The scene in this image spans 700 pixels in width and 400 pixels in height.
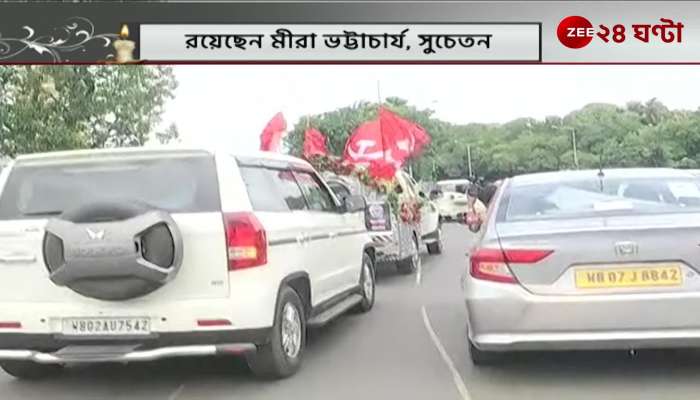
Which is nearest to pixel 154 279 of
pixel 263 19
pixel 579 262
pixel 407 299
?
pixel 579 262

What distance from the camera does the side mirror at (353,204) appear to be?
7965mm

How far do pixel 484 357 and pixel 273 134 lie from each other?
418 inches

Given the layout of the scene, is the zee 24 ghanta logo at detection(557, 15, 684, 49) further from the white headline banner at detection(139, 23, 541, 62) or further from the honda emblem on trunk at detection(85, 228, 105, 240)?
the honda emblem on trunk at detection(85, 228, 105, 240)

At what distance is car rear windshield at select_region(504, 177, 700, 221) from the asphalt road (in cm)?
106

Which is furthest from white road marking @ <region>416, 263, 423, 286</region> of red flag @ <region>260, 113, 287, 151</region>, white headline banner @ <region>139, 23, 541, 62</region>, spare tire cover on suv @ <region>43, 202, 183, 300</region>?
spare tire cover on suv @ <region>43, 202, 183, 300</region>

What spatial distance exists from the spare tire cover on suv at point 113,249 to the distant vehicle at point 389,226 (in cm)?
557

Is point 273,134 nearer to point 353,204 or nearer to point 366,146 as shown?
point 366,146

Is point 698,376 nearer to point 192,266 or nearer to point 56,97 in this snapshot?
point 192,266

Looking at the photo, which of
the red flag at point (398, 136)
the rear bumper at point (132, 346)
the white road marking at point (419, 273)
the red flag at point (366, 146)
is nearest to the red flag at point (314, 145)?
the red flag at point (366, 146)

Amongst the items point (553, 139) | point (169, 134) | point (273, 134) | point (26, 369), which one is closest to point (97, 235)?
point (26, 369)

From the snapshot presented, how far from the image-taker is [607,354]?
6.06 m

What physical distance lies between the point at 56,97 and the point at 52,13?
1.62m

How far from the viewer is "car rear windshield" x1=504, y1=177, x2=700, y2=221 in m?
5.53

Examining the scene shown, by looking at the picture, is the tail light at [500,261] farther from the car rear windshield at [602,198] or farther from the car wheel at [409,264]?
→ the car wheel at [409,264]
